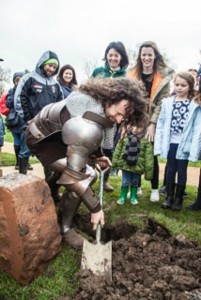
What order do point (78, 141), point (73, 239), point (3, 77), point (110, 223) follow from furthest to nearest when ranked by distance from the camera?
point (3, 77) < point (110, 223) < point (73, 239) < point (78, 141)

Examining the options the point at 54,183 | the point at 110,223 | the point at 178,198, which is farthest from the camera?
the point at 178,198

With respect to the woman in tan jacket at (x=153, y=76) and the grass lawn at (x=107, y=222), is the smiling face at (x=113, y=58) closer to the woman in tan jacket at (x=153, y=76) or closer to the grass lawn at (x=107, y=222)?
the woman in tan jacket at (x=153, y=76)

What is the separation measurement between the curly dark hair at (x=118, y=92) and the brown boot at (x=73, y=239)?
1.28m

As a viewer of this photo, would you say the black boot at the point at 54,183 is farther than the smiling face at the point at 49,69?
No

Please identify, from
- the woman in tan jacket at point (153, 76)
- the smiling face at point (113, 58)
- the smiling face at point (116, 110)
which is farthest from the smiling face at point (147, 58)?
the smiling face at point (116, 110)

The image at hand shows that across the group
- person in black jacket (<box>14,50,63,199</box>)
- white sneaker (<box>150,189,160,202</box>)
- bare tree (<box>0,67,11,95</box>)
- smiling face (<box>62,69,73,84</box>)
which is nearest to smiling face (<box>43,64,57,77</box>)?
person in black jacket (<box>14,50,63,199</box>)

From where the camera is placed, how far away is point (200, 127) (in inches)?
165

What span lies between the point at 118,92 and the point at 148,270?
142 cm

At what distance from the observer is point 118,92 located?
2.71 metres

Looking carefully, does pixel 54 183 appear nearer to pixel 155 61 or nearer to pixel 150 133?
pixel 150 133

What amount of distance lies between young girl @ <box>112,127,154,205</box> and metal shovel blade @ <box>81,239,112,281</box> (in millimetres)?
1669

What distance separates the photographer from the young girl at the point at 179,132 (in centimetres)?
423

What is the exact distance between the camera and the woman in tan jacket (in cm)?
453

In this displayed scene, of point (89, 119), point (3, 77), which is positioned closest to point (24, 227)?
point (89, 119)
